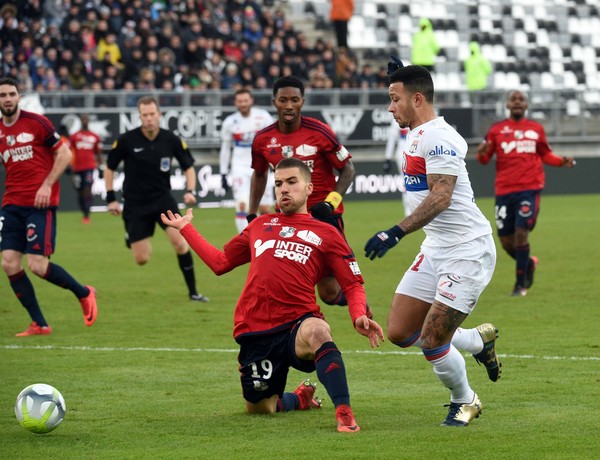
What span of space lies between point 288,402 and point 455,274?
1432 mm

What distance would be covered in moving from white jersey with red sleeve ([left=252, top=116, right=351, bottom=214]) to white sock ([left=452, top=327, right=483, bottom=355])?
3.19 meters

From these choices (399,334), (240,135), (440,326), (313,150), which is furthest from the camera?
(240,135)

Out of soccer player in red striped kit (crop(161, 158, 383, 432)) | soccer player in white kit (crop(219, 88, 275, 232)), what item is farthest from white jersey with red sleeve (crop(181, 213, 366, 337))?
soccer player in white kit (crop(219, 88, 275, 232))

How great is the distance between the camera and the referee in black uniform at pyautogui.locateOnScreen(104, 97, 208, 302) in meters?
13.8

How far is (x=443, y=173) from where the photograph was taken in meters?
7.29

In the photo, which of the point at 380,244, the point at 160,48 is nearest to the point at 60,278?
the point at 380,244

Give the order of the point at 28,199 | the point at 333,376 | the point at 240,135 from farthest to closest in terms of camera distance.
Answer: the point at 240,135 → the point at 28,199 → the point at 333,376

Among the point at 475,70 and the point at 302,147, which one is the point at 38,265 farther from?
the point at 475,70

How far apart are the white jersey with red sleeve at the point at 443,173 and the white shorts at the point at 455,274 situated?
0.06 m

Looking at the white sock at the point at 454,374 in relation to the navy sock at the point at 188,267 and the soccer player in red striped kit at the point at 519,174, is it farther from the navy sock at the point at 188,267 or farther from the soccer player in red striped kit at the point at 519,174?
the soccer player in red striped kit at the point at 519,174

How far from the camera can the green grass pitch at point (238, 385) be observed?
6801 mm

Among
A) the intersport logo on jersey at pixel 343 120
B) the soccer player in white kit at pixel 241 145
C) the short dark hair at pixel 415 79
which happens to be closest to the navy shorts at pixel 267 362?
the short dark hair at pixel 415 79

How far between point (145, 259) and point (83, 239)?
8.72 meters

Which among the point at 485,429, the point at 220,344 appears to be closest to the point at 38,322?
the point at 220,344
